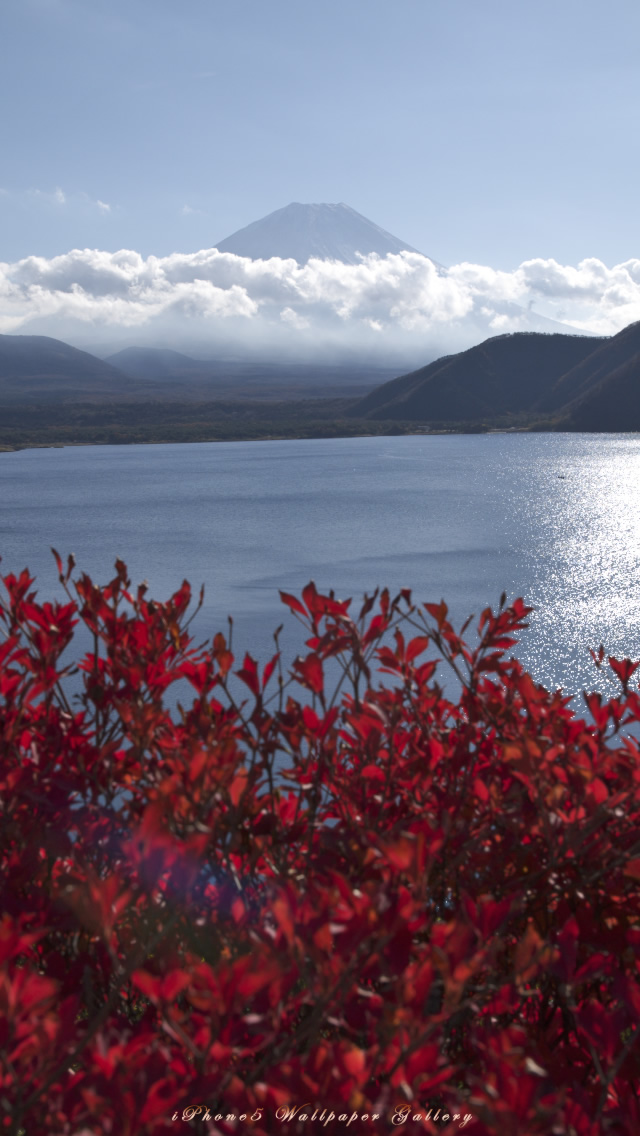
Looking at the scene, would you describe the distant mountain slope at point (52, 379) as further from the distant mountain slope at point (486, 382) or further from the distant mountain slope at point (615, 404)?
the distant mountain slope at point (615, 404)

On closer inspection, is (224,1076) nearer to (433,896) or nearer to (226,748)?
(226,748)

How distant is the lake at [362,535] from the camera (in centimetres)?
1134

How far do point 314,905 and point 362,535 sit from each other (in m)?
18.8

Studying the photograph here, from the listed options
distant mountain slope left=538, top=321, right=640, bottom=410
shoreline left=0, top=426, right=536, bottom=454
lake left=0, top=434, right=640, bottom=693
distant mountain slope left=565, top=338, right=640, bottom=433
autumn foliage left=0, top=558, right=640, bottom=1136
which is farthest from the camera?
distant mountain slope left=538, top=321, right=640, bottom=410

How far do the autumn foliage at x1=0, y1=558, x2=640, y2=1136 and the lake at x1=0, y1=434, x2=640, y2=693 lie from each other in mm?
6712

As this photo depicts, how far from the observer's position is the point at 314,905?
3.60 ft

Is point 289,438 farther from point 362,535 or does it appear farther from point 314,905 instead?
point 314,905

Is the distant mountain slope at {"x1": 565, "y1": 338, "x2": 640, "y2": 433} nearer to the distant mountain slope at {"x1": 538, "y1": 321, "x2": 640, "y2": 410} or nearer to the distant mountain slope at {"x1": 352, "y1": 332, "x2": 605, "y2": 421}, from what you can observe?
the distant mountain slope at {"x1": 538, "y1": 321, "x2": 640, "y2": 410}

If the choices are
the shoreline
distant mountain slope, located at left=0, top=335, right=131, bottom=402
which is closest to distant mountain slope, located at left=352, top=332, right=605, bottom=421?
the shoreline

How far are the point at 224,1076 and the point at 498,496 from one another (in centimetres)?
2940

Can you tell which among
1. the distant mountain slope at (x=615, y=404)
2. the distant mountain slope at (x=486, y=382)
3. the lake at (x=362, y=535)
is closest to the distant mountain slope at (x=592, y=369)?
the distant mountain slope at (x=486, y=382)

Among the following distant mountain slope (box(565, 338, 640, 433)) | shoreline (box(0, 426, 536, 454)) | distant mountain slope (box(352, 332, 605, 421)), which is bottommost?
shoreline (box(0, 426, 536, 454))

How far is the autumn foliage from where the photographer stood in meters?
0.93

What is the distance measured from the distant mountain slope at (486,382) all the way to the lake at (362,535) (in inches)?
2032
